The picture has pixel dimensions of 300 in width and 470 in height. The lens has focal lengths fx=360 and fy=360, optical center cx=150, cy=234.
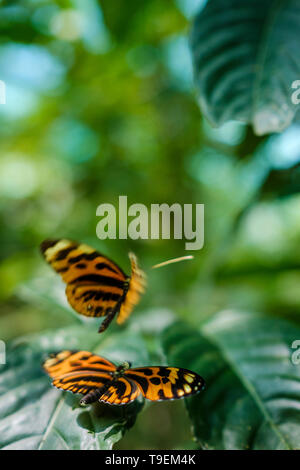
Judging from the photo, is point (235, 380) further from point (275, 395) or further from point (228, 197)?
point (228, 197)

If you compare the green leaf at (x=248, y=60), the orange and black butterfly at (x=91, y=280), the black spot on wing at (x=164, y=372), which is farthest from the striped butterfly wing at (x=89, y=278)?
the green leaf at (x=248, y=60)

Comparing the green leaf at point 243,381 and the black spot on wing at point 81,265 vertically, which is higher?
the black spot on wing at point 81,265

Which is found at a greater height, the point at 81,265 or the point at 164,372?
the point at 81,265

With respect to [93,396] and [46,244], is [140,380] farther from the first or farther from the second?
[46,244]

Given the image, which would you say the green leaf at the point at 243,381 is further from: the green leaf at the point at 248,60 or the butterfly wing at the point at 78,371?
the green leaf at the point at 248,60

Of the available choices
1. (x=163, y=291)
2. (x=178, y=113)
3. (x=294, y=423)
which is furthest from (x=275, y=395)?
(x=178, y=113)

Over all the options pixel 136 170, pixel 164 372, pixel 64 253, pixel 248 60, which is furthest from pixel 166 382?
pixel 136 170
